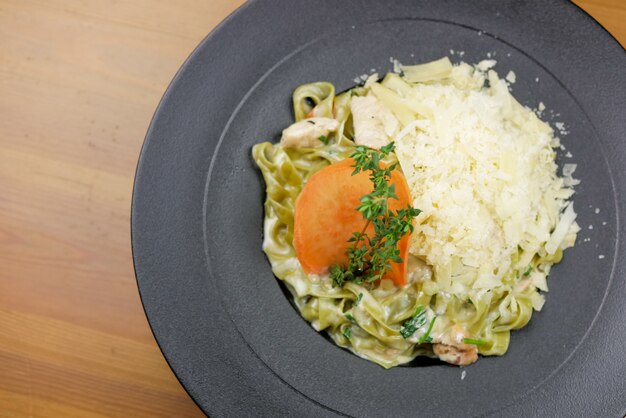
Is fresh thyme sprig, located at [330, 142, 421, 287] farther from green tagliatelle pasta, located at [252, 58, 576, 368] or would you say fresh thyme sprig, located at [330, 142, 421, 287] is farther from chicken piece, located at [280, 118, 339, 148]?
chicken piece, located at [280, 118, 339, 148]

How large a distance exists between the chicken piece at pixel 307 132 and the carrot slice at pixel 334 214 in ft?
0.68

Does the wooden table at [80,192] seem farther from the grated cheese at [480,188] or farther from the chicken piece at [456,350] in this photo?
the chicken piece at [456,350]

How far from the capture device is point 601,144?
3350 mm

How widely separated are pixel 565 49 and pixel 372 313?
1.62m

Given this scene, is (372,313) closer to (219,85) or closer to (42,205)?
(219,85)

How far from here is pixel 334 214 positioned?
3.12m

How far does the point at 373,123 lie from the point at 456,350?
1.14 meters

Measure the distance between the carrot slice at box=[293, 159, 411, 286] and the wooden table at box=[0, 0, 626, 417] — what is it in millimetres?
1012

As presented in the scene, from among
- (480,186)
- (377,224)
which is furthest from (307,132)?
(480,186)

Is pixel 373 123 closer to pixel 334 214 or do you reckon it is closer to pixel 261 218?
pixel 334 214

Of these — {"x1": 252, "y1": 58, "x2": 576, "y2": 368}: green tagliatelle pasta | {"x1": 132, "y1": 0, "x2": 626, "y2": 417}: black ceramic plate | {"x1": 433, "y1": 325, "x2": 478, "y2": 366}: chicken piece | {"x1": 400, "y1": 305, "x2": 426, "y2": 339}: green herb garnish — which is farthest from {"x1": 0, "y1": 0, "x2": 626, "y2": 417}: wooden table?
{"x1": 433, "y1": 325, "x2": 478, "y2": 366}: chicken piece

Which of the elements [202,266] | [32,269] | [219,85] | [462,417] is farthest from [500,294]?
[32,269]

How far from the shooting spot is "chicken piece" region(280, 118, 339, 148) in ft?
10.9

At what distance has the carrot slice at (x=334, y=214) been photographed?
10.2 feet
